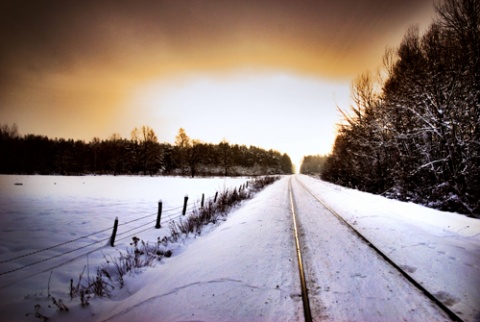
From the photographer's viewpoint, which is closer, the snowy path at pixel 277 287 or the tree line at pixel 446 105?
the snowy path at pixel 277 287

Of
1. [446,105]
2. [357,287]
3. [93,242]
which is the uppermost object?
[446,105]

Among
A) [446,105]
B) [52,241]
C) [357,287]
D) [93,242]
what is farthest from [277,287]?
[446,105]

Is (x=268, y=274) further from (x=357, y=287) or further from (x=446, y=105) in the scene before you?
(x=446, y=105)

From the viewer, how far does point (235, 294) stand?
3.70 metres

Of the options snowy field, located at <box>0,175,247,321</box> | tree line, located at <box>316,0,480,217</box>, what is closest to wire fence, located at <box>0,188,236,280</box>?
snowy field, located at <box>0,175,247,321</box>

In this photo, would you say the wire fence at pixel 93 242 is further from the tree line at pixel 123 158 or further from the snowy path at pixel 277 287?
the tree line at pixel 123 158

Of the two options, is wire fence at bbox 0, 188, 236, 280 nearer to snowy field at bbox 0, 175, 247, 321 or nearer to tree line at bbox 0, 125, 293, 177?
snowy field at bbox 0, 175, 247, 321

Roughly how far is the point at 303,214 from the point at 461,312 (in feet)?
23.3

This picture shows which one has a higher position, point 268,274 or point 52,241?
point 268,274

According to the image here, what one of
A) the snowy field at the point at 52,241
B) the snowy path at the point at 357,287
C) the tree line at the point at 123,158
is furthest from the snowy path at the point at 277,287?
the tree line at the point at 123,158

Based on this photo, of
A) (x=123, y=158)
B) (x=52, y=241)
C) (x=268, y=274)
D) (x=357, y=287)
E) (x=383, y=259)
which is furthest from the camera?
(x=123, y=158)

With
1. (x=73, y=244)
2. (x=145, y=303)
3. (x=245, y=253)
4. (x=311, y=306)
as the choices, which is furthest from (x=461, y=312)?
(x=73, y=244)

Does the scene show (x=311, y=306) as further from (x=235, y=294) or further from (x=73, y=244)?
(x=73, y=244)

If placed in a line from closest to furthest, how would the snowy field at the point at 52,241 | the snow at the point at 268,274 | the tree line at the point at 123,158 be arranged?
1. the snow at the point at 268,274
2. the snowy field at the point at 52,241
3. the tree line at the point at 123,158
